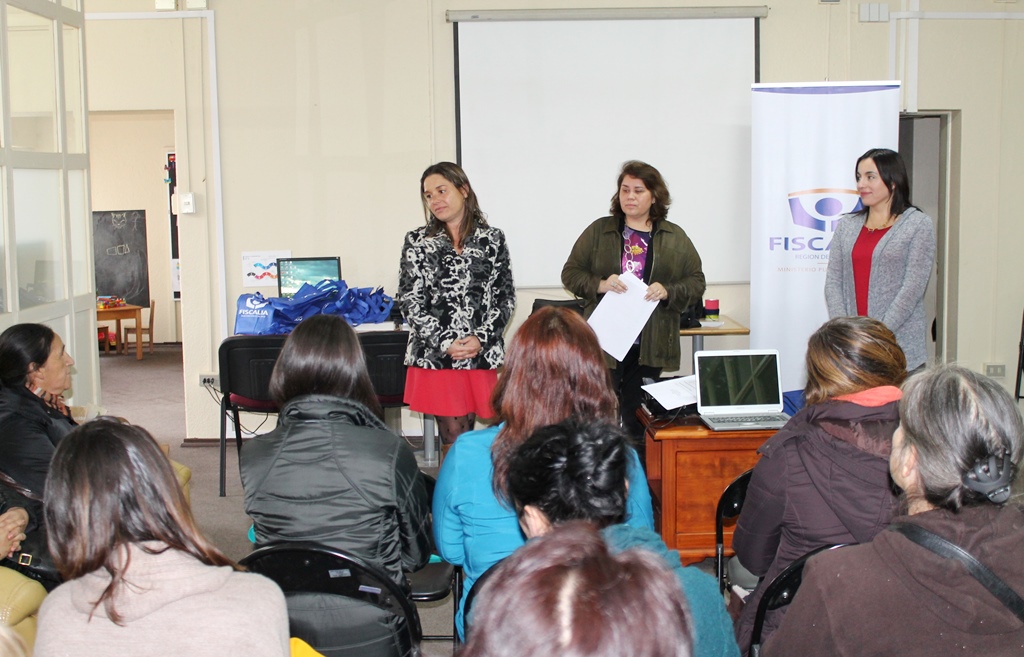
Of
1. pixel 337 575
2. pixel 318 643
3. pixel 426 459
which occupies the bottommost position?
pixel 426 459

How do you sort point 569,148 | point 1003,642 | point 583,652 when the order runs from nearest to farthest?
point 583,652
point 1003,642
point 569,148

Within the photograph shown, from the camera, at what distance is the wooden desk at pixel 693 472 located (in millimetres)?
3234

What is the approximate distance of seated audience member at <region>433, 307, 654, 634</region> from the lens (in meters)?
1.95

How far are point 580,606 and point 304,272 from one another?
16.7ft

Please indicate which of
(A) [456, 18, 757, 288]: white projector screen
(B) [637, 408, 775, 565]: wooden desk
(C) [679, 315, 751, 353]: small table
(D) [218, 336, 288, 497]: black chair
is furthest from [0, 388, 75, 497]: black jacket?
(A) [456, 18, 757, 288]: white projector screen

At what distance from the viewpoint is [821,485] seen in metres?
2.03

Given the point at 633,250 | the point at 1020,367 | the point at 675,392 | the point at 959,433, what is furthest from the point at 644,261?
the point at 1020,367

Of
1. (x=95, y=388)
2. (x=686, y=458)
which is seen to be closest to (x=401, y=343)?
(x=95, y=388)

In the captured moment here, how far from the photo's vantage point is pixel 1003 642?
1.30 metres

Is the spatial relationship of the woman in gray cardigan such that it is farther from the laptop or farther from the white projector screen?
the white projector screen

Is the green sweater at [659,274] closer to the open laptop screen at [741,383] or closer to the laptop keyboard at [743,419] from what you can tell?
the open laptop screen at [741,383]

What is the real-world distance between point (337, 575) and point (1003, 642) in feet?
3.83

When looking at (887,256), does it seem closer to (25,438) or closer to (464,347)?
(464,347)

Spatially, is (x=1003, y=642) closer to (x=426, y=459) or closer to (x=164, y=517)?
(x=164, y=517)
